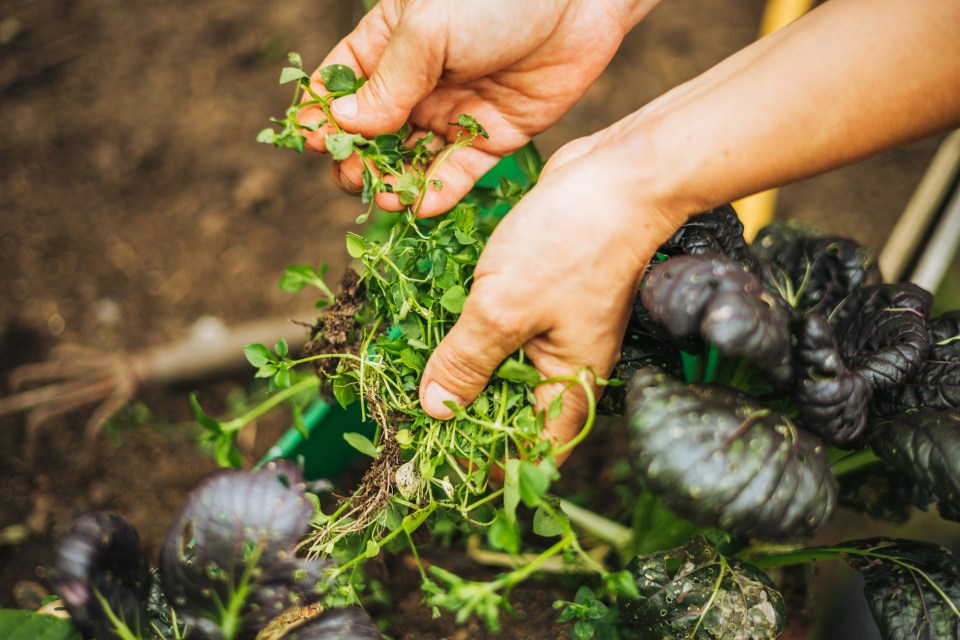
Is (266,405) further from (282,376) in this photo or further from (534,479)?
(534,479)

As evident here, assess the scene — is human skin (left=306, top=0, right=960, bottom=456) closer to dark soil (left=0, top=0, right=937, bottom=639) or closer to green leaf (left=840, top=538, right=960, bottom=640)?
green leaf (left=840, top=538, right=960, bottom=640)

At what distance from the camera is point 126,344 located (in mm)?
2352

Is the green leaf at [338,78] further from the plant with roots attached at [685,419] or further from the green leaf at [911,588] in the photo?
the green leaf at [911,588]

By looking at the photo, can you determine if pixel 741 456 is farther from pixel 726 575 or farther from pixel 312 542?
pixel 312 542

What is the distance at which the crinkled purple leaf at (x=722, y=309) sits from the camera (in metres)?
0.98

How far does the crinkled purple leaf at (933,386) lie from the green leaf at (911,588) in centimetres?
26

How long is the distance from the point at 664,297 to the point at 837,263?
2.14 feet

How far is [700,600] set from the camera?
49.5 inches

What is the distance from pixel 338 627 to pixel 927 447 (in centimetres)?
94

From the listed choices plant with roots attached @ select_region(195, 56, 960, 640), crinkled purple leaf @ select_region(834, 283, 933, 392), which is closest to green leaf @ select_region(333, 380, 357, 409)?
plant with roots attached @ select_region(195, 56, 960, 640)

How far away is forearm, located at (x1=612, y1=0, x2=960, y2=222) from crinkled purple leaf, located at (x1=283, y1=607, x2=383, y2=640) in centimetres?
84

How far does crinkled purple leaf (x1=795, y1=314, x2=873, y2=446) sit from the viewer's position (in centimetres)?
108

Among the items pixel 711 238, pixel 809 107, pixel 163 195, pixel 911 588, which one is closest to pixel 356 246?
pixel 711 238

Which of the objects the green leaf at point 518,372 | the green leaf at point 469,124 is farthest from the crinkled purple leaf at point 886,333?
the green leaf at point 469,124
